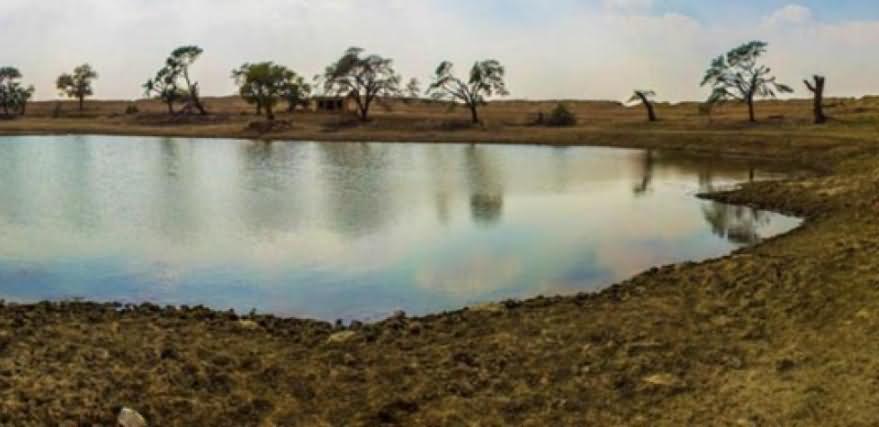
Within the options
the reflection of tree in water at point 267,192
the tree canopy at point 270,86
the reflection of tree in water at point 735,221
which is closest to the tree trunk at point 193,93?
the tree canopy at point 270,86

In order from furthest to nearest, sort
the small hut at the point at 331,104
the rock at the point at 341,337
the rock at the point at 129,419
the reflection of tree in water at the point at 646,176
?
the small hut at the point at 331,104 < the reflection of tree in water at the point at 646,176 < the rock at the point at 341,337 < the rock at the point at 129,419

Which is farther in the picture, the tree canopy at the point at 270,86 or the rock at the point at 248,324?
the tree canopy at the point at 270,86

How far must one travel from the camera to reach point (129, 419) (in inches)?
324

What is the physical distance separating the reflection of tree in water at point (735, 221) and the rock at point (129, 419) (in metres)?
17.3

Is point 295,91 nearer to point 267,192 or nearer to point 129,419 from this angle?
point 267,192

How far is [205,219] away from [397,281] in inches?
433

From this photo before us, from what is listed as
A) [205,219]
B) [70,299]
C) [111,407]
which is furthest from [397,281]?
[205,219]

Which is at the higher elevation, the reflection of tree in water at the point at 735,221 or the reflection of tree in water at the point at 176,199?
the reflection of tree in water at the point at 176,199

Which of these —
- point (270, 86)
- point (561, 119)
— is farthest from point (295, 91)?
point (561, 119)

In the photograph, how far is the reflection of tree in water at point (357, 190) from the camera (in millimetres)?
25438

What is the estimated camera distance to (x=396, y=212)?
27.8m

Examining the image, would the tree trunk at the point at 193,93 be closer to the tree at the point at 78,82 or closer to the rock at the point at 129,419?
the tree at the point at 78,82

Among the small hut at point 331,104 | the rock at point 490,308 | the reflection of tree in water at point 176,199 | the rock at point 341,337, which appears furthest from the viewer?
the small hut at point 331,104

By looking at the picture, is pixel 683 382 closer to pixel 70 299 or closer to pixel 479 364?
pixel 479 364
